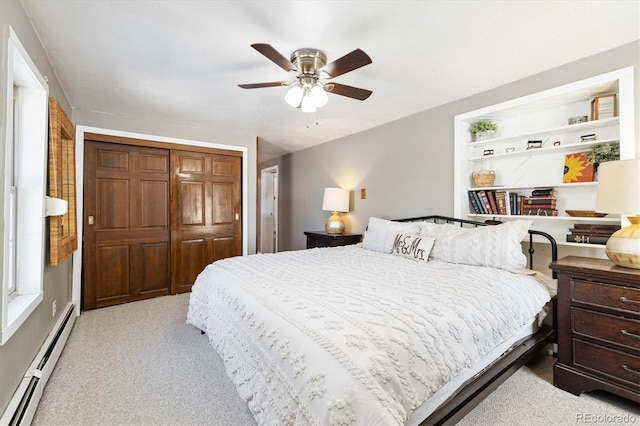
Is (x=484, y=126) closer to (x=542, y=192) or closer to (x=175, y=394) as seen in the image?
(x=542, y=192)

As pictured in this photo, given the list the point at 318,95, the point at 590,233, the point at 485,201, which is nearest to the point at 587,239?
the point at 590,233

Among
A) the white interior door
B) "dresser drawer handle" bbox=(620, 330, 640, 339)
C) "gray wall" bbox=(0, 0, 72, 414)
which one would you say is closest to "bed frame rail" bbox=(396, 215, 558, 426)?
"dresser drawer handle" bbox=(620, 330, 640, 339)

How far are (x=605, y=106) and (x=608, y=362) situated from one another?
1.86m

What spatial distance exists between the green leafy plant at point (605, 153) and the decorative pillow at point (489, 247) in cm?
74

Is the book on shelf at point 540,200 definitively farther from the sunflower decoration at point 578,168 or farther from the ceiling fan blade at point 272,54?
the ceiling fan blade at point 272,54

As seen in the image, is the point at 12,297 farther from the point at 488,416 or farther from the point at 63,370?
the point at 488,416

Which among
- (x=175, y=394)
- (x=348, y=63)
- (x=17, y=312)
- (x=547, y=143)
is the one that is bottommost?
(x=175, y=394)

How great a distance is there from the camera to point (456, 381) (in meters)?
1.42

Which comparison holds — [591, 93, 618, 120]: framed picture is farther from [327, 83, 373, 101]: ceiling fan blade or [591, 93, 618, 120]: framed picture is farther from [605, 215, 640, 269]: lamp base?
[327, 83, 373, 101]: ceiling fan blade

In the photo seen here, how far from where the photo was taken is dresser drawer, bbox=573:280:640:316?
1610 millimetres

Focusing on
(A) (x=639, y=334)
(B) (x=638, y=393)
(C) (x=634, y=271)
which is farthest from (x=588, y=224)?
(B) (x=638, y=393)

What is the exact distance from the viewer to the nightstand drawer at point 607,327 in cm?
161

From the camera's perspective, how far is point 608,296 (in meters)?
1.70

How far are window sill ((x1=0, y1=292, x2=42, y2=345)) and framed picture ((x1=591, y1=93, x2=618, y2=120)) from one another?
4.02m
